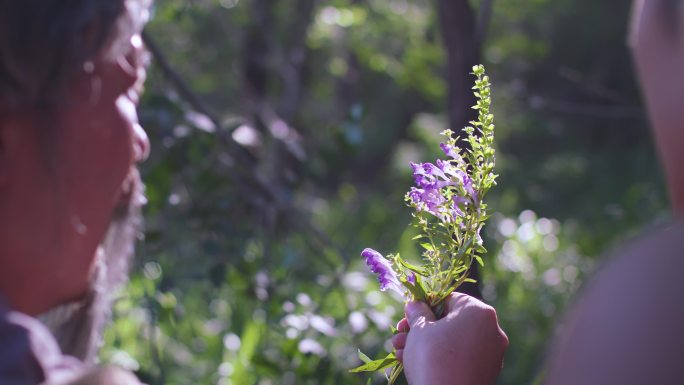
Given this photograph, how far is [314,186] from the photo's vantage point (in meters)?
5.85

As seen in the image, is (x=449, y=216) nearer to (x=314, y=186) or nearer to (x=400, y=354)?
(x=400, y=354)

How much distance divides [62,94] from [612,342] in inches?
21.8

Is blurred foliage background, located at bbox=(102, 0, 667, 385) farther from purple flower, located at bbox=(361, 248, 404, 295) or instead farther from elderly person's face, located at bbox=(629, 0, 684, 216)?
elderly person's face, located at bbox=(629, 0, 684, 216)

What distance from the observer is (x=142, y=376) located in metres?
2.14

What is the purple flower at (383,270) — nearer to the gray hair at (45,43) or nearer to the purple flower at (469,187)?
the purple flower at (469,187)

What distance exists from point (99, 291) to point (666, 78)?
26.6 inches

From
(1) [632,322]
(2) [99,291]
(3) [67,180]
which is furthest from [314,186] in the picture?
(1) [632,322]

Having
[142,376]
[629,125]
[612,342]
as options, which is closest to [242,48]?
[142,376]

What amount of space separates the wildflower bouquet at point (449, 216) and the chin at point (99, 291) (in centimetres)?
31

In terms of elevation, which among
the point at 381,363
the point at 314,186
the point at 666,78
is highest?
the point at 666,78

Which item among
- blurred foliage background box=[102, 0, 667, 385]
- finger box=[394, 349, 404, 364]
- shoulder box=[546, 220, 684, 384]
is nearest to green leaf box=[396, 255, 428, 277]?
finger box=[394, 349, 404, 364]

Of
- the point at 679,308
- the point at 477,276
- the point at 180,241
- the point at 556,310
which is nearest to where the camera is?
the point at 679,308

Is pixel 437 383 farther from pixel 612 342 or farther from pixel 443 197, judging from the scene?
pixel 612 342

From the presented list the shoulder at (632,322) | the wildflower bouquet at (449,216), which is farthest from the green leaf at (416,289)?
the shoulder at (632,322)
